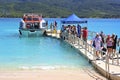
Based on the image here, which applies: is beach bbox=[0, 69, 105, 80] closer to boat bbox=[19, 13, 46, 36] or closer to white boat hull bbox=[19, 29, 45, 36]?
white boat hull bbox=[19, 29, 45, 36]

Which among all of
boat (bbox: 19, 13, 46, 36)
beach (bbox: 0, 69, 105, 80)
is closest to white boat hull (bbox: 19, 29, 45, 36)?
boat (bbox: 19, 13, 46, 36)

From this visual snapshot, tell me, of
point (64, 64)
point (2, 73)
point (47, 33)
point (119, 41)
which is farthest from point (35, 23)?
point (2, 73)

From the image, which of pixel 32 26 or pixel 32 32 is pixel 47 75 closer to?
pixel 32 32

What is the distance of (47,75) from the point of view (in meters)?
16.4

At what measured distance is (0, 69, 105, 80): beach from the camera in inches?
616

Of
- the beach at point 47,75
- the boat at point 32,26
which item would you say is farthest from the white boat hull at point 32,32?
the beach at point 47,75

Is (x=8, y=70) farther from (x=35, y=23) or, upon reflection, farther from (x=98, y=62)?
(x=35, y=23)

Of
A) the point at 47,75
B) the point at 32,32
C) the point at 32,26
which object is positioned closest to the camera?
the point at 47,75

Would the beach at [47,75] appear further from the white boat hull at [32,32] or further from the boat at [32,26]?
the boat at [32,26]

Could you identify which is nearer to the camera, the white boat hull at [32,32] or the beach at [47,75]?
the beach at [47,75]

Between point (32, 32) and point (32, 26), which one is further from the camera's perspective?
point (32, 26)

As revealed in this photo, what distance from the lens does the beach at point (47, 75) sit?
1564cm

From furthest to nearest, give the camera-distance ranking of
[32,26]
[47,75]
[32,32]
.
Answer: [32,26] → [32,32] → [47,75]

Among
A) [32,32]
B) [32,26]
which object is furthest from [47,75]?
[32,26]
